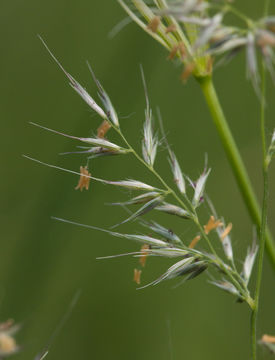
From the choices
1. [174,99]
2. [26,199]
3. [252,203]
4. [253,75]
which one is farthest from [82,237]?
[253,75]

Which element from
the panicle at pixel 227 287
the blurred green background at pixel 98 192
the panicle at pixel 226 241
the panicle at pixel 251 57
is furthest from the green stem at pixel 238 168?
the blurred green background at pixel 98 192

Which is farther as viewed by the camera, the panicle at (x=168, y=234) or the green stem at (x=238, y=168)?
the green stem at (x=238, y=168)

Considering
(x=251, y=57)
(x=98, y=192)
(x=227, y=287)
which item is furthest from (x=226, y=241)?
(x=98, y=192)

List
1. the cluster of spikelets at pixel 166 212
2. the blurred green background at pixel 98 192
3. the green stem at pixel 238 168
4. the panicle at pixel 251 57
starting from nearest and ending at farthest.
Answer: the panicle at pixel 251 57
the cluster of spikelets at pixel 166 212
the green stem at pixel 238 168
the blurred green background at pixel 98 192

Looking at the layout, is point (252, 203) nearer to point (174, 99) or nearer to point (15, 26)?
point (174, 99)

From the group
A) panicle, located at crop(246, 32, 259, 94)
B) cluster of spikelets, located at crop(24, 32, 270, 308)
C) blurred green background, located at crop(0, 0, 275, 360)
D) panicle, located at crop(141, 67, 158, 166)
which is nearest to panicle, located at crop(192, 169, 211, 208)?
cluster of spikelets, located at crop(24, 32, 270, 308)

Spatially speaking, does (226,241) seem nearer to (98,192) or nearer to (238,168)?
(238,168)

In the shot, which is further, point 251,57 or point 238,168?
point 238,168

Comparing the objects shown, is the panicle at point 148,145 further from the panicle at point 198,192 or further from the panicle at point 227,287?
the panicle at point 227,287
